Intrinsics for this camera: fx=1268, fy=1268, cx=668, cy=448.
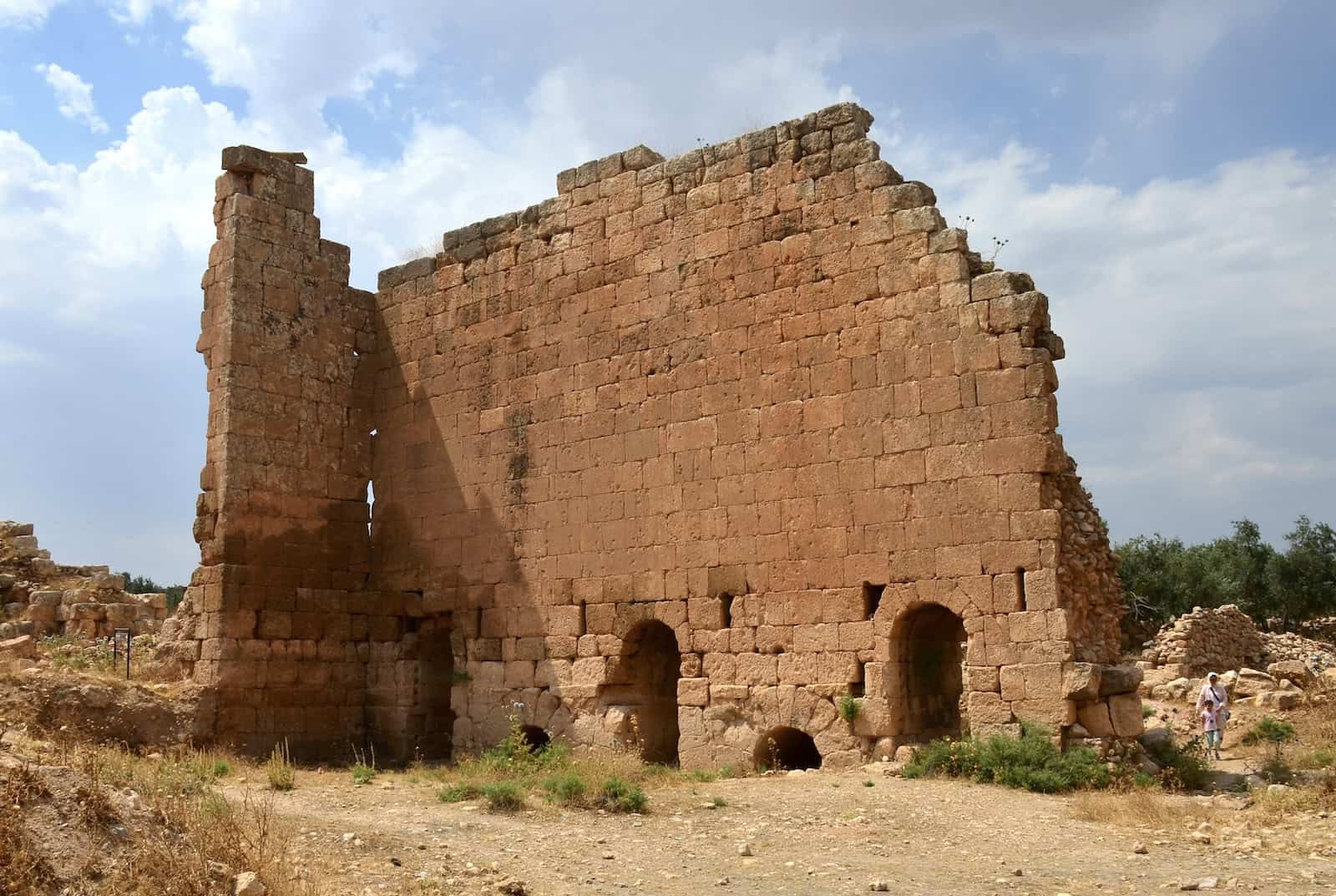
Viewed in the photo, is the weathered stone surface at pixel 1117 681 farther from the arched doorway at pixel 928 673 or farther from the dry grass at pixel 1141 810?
the arched doorway at pixel 928 673

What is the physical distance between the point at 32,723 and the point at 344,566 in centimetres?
387

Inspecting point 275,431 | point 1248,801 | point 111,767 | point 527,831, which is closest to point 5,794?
point 111,767

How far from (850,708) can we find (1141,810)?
109 inches

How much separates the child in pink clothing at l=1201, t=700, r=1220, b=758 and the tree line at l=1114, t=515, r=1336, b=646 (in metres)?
14.4

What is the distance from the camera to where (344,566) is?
14.5 meters

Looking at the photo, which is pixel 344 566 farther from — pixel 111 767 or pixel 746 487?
pixel 111 767

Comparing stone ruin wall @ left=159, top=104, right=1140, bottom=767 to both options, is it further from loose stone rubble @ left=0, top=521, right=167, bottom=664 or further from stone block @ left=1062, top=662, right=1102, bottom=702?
loose stone rubble @ left=0, top=521, right=167, bottom=664

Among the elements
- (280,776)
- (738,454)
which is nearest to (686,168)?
(738,454)

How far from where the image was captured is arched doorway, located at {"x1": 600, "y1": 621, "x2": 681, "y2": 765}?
12453 millimetres

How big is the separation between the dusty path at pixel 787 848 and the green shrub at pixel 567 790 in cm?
25

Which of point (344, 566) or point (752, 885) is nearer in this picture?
point (752, 885)

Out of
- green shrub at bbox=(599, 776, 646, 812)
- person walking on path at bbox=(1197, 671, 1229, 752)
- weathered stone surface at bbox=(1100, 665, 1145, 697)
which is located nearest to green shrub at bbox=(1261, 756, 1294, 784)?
weathered stone surface at bbox=(1100, 665, 1145, 697)

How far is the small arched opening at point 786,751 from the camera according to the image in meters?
11.3

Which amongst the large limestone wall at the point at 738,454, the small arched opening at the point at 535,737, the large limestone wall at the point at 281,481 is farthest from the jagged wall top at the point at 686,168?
the small arched opening at the point at 535,737
